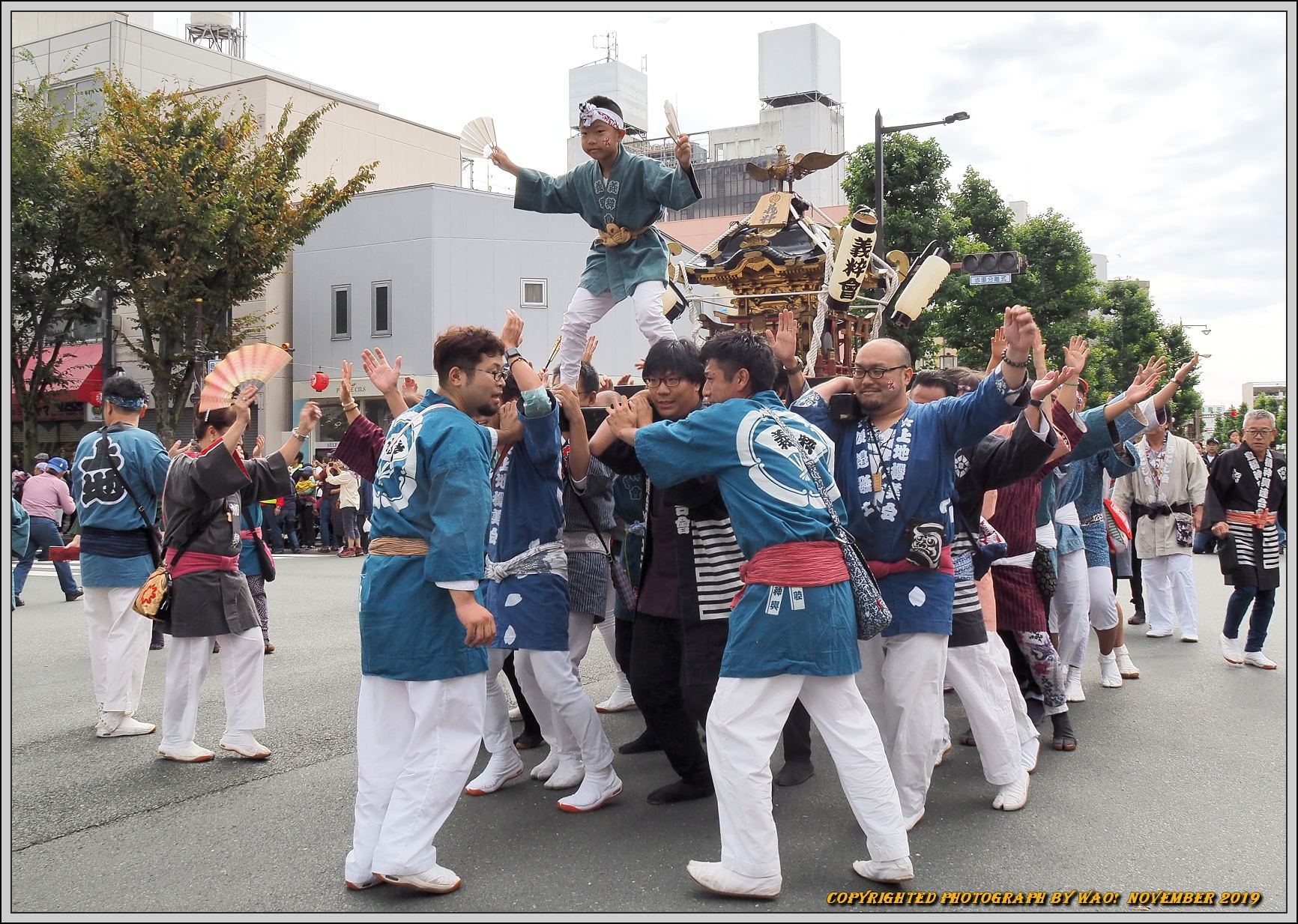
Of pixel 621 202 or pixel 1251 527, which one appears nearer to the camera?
pixel 621 202

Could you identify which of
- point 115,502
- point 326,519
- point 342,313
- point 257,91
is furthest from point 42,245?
point 115,502

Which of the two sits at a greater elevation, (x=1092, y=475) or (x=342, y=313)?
(x=342, y=313)

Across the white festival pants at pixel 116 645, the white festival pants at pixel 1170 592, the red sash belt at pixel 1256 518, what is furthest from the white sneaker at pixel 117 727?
the white festival pants at pixel 1170 592

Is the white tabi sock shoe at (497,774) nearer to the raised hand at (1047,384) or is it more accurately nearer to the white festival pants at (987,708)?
the white festival pants at (987,708)

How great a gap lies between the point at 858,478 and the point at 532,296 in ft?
70.9

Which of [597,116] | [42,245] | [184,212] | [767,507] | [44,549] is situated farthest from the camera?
[42,245]

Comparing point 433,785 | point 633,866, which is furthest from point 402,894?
point 633,866

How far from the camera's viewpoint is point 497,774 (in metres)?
4.88

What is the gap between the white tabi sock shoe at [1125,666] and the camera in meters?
7.21

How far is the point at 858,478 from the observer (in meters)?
4.20

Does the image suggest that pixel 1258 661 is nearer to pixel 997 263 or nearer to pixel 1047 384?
pixel 1047 384

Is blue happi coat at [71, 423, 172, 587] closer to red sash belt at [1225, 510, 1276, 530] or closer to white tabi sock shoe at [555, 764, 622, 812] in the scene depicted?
white tabi sock shoe at [555, 764, 622, 812]

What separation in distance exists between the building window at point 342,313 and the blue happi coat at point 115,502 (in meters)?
20.1

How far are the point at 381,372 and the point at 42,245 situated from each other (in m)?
19.6
